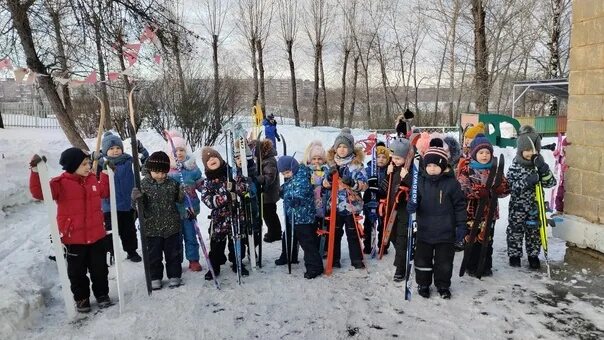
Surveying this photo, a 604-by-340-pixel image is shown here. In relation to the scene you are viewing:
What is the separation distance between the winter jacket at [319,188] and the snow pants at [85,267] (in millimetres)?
2263

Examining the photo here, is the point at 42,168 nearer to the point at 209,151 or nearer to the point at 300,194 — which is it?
the point at 209,151

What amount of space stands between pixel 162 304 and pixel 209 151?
5.53ft

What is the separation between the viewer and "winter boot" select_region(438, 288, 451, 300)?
4.38m

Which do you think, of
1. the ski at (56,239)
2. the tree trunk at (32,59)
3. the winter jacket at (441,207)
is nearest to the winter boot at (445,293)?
the winter jacket at (441,207)

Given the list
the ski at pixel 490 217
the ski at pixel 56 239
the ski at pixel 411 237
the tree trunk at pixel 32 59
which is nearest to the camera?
the ski at pixel 56 239

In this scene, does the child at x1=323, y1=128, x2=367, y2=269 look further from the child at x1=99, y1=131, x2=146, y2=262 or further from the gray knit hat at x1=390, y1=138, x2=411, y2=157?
the child at x1=99, y1=131, x2=146, y2=262

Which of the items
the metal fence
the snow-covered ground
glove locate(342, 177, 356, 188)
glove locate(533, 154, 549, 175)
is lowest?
the snow-covered ground

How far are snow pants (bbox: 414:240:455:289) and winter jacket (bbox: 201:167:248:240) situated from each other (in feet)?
6.41

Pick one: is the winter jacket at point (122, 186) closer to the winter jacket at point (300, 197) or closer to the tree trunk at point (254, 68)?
the winter jacket at point (300, 197)

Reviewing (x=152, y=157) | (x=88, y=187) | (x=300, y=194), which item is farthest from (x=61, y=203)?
(x=300, y=194)

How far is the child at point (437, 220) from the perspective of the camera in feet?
14.0

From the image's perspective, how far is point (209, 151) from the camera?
5.12 metres

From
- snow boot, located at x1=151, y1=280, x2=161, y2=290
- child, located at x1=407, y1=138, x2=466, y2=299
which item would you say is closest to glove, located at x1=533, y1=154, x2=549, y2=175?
child, located at x1=407, y1=138, x2=466, y2=299

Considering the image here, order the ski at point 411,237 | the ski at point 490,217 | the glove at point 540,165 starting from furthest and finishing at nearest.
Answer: the glove at point 540,165 < the ski at point 490,217 < the ski at point 411,237
